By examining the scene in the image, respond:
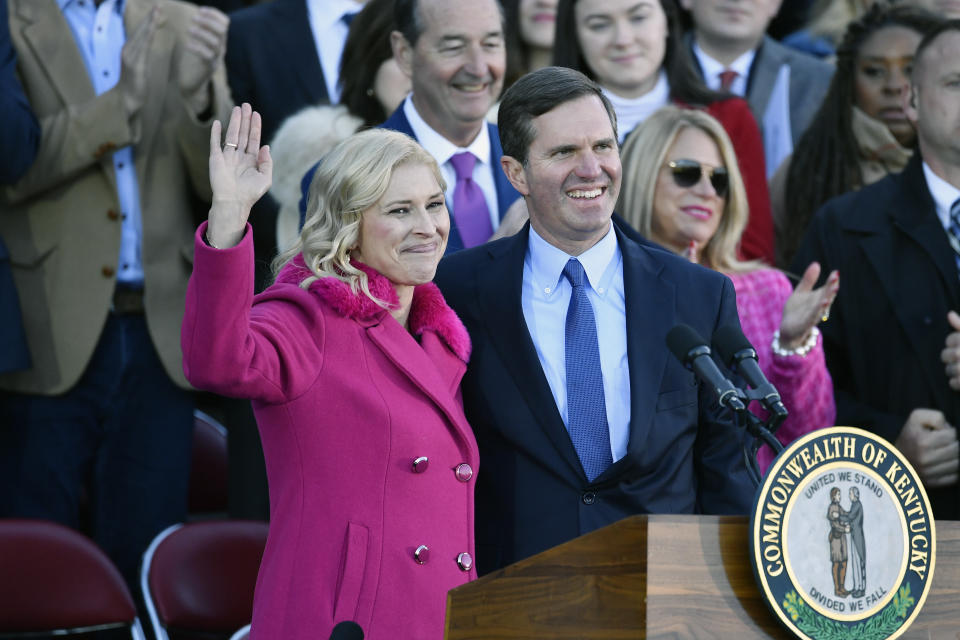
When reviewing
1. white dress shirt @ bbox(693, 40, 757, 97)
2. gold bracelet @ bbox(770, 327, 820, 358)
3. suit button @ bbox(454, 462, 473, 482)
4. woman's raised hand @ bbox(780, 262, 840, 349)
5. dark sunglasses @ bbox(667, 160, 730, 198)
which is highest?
white dress shirt @ bbox(693, 40, 757, 97)

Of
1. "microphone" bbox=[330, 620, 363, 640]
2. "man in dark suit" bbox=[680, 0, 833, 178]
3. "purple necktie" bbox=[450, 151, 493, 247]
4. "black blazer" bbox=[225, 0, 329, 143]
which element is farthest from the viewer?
"man in dark suit" bbox=[680, 0, 833, 178]

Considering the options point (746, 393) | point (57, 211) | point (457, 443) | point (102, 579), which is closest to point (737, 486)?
point (457, 443)

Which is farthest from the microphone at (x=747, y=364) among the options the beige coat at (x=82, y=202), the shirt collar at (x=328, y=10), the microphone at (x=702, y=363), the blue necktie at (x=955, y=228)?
the shirt collar at (x=328, y=10)

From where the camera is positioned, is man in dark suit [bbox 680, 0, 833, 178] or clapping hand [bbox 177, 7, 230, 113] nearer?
clapping hand [bbox 177, 7, 230, 113]

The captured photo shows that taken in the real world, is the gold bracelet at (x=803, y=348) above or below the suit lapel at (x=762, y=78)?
below

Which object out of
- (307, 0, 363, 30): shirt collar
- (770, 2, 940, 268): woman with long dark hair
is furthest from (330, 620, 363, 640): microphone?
(307, 0, 363, 30): shirt collar

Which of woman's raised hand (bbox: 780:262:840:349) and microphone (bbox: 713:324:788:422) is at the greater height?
microphone (bbox: 713:324:788:422)

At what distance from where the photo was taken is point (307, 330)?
119 inches

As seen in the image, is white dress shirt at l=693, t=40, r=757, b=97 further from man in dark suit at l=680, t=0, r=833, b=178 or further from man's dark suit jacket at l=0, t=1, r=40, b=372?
man's dark suit jacket at l=0, t=1, r=40, b=372

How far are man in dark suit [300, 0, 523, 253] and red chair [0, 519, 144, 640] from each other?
1372mm

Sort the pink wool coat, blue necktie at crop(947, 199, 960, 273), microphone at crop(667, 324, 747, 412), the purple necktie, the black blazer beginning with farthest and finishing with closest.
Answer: the black blazer → blue necktie at crop(947, 199, 960, 273) → the purple necktie → the pink wool coat → microphone at crop(667, 324, 747, 412)

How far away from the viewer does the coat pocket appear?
2.92 meters

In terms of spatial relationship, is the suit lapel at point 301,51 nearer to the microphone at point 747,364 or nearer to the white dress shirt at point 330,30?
the white dress shirt at point 330,30

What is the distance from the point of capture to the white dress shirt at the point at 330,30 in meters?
5.68
